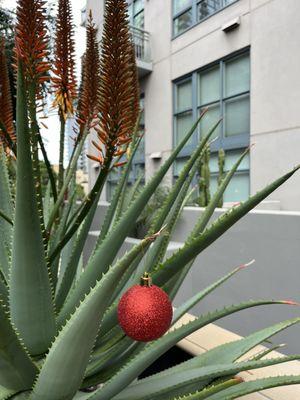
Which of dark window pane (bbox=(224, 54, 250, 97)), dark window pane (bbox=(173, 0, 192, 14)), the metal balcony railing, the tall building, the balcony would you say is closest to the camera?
the tall building

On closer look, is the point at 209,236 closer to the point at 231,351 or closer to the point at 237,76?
the point at 231,351

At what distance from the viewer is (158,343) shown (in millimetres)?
800

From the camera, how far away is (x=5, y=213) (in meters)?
0.89

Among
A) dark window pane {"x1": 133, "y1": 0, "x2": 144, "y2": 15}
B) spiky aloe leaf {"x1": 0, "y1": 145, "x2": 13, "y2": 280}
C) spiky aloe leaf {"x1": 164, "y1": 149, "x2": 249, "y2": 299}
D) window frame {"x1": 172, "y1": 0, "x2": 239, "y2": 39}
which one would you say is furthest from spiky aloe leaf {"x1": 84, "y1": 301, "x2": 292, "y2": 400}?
dark window pane {"x1": 133, "y1": 0, "x2": 144, "y2": 15}

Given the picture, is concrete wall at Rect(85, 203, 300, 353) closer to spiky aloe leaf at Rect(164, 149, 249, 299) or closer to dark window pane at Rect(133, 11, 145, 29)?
spiky aloe leaf at Rect(164, 149, 249, 299)

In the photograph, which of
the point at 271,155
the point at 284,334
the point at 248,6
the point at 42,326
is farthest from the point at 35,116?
the point at 248,6

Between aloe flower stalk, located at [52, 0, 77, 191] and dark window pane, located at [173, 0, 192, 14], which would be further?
dark window pane, located at [173, 0, 192, 14]

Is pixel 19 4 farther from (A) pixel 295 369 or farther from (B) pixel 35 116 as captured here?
(A) pixel 295 369

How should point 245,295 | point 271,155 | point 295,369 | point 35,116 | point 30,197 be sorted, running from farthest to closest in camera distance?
point 271,155 < point 245,295 < point 295,369 < point 35,116 < point 30,197

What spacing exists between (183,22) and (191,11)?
347mm

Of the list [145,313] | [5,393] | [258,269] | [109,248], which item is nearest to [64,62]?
[109,248]

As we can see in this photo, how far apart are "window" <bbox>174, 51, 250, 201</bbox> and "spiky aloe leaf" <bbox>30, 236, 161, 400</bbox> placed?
5693 millimetres

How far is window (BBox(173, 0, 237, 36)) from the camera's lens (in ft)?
22.3

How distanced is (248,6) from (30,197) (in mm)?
6853
